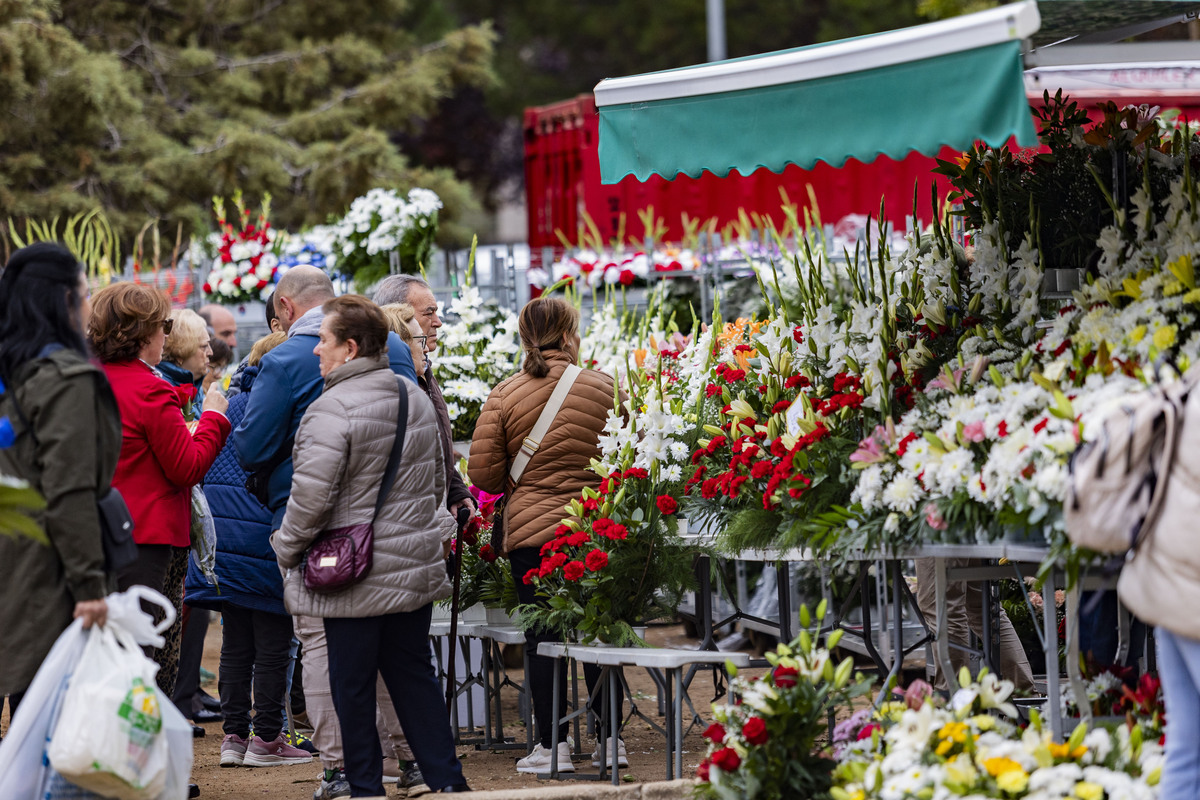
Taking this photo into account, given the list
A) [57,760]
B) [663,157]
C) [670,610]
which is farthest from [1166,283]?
[57,760]

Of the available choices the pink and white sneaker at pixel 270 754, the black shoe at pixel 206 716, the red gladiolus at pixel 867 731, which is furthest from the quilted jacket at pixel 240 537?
the red gladiolus at pixel 867 731

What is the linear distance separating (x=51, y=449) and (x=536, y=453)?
1.87 metres

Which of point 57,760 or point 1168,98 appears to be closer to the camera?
point 57,760

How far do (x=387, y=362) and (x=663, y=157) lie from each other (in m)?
1.04

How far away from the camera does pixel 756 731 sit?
3.39m

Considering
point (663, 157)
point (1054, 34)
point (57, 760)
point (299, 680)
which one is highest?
point (1054, 34)

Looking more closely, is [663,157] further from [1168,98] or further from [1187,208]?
[1168,98]

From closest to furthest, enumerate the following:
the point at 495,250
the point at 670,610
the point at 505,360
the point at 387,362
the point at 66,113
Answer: the point at 387,362 → the point at 670,610 → the point at 505,360 → the point at 495,250 → the point at 66,113

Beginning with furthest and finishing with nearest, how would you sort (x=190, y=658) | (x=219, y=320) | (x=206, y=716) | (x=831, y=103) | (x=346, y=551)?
(x=219, y=320), (x=206, y=716), (x=190, y=658), (x=346, y=551), (x=831, y=103)

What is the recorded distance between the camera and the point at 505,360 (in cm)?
611

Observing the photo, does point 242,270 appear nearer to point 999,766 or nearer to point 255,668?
point 255,668

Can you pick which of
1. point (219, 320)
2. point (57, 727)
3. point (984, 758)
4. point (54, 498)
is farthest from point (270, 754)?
point (984, 758)

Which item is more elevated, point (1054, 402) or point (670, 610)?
point (1054, 402)


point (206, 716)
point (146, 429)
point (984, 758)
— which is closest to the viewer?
point (984, 758)
